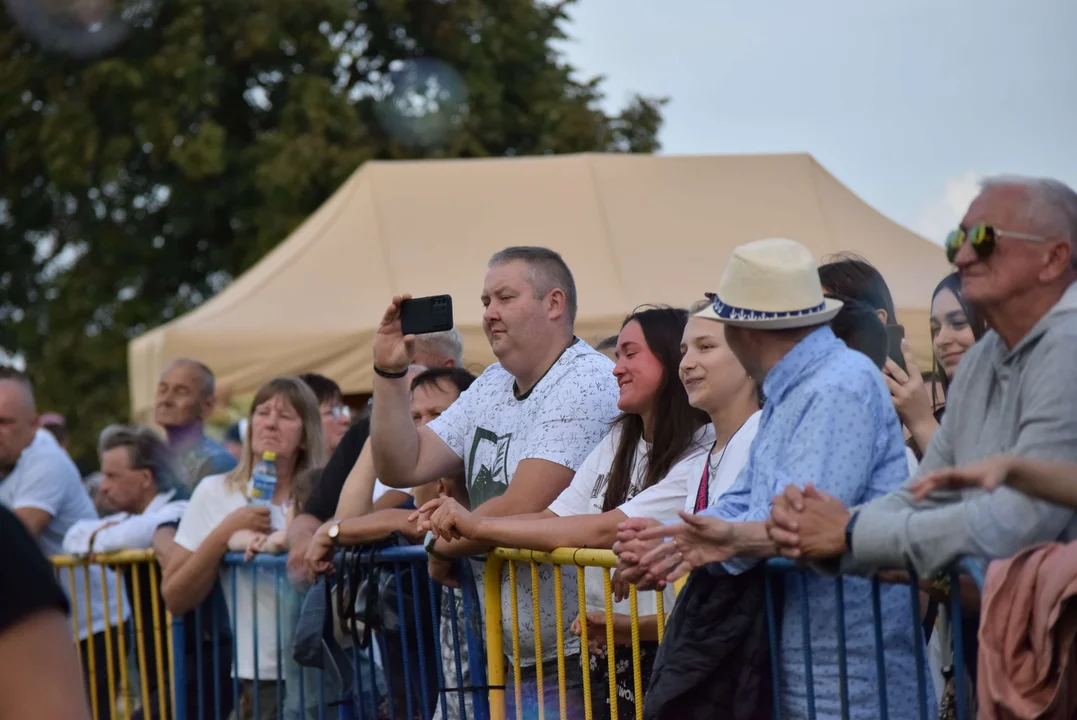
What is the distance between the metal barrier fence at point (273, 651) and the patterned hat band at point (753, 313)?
1.71 meters

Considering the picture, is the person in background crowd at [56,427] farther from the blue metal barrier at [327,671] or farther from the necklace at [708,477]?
the necklace at [708,477]

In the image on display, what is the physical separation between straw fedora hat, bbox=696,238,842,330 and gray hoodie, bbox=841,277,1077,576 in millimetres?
413

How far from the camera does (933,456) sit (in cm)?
322

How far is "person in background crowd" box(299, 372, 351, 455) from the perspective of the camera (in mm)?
7012

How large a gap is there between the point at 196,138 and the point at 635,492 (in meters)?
18.0

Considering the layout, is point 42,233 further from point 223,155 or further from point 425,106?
point 425,106

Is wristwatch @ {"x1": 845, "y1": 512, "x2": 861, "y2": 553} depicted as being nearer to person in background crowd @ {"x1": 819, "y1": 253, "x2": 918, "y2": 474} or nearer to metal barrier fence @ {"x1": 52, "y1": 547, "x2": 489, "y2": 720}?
person in background crowd @ {"x1": 819, "y1": 253, "x2": 918, "y2": 474}

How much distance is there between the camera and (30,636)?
1945mm

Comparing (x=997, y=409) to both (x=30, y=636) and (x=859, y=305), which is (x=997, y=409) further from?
(x=30, y=636)

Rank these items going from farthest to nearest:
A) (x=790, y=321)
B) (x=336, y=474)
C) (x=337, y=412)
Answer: (x=337, y=412), (x=336, y=474), (x=790, y=321)

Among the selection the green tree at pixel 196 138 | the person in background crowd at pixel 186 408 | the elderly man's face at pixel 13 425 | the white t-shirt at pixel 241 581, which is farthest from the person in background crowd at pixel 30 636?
the green tree at pixel 196 138

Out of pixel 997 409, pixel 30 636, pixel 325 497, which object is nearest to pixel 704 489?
pixel 997 409

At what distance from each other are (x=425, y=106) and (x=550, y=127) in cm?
183

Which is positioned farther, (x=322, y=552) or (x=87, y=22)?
(x=87, y=22)
